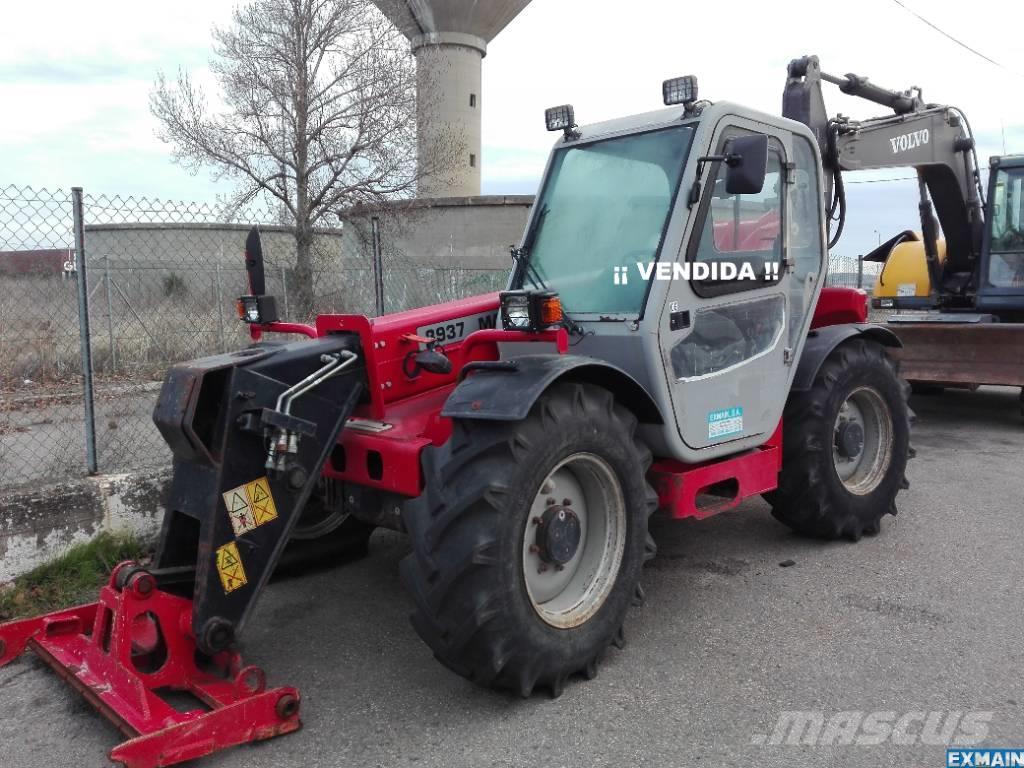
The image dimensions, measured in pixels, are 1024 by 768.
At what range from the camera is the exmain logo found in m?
7.27

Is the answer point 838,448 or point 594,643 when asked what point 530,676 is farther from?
point 838,448

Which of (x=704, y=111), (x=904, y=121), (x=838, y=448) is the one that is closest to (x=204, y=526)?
(x=704, y=111)

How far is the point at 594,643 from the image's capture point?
348 centimetres

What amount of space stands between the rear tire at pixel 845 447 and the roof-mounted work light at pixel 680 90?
1882 mm

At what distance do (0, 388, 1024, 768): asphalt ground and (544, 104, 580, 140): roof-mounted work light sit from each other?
248 centimetres

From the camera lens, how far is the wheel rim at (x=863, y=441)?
5.13 metres

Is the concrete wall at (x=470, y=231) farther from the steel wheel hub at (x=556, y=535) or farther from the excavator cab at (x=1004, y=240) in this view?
the steel wheel hub at (x=556, y=535)

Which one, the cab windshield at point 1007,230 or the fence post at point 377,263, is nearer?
the fence post at point 377,263

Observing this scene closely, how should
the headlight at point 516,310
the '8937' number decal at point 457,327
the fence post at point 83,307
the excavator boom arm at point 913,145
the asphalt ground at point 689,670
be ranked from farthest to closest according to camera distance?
the excavator boom arm at point 913,145, the fence post at point 83,307, the '8937' number decal at point 457,327, the headlight at point 516,310, the asphalt ground at point 689,670

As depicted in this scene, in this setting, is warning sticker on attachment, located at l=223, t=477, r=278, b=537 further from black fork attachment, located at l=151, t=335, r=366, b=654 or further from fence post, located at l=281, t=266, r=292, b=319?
fence post, located at l=281, t=266, r=292, b=319

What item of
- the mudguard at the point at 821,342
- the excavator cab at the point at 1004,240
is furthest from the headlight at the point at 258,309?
the excavator cab at the point at 1004,240

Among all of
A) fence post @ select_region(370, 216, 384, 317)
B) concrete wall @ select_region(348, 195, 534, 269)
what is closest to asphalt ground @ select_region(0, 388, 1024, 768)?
fence post @ select_region(370, 216, 384, 317)

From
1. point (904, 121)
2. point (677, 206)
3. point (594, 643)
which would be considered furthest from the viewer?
point (904, 121)

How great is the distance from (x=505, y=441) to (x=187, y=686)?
5.07ft
